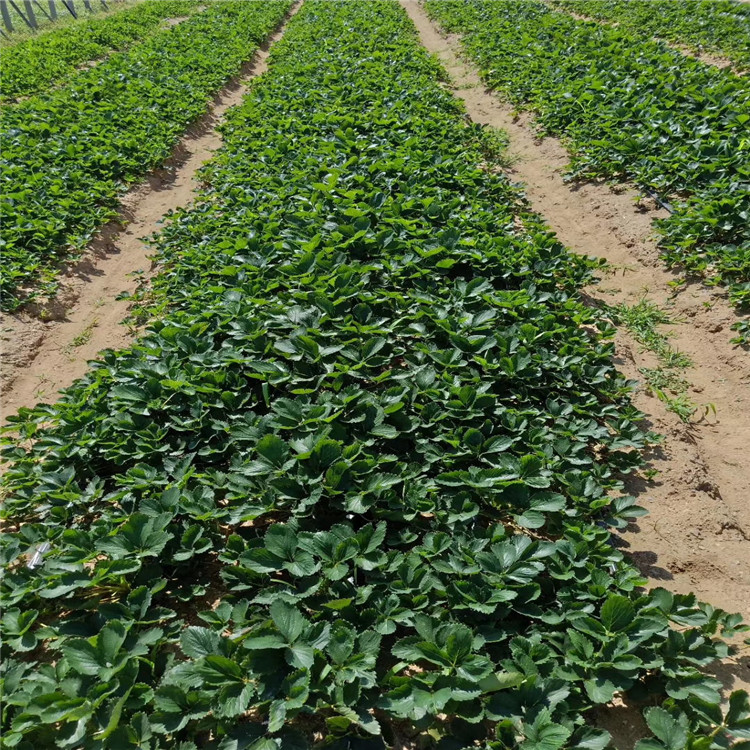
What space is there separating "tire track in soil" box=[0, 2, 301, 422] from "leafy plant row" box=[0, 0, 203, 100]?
6560mm

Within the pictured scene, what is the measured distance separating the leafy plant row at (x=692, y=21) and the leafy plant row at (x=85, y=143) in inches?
471

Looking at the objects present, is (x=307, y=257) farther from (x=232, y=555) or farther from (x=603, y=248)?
(x=603, y=248)

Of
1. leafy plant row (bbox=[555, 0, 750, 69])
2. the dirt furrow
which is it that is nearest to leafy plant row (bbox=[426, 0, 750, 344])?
the dirt furrow

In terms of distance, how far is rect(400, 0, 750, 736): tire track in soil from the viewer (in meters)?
3.21

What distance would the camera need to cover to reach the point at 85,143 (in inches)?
355

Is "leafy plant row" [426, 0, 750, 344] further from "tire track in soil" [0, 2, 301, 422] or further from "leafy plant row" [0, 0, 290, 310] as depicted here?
"leafy plant row" [0, 0, 290, 310]

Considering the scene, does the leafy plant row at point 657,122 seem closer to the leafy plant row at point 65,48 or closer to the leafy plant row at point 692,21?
the leafy plant row at point 692,21

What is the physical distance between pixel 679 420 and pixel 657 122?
5711mm

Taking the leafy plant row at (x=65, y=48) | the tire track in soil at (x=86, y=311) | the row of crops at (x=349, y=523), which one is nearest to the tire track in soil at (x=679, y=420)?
the row of crops at (x=349, y=523)

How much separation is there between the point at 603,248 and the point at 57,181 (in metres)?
7.93

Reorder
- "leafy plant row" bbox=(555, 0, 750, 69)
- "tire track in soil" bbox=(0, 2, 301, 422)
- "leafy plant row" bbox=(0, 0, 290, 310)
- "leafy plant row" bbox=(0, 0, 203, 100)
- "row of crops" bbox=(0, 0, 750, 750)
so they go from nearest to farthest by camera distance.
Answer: "row of crops" bbox=(0, 0, 750, 750) < "tire track in soil" bbox=(0, 2, 301, 422) < "leafy plant row" bbox=(0, 0, 290, 310) < "leafy plant row" bbox=(555, 0, 750, 69) < "leafy plant row" bbox=(0, 0, 203, 100)

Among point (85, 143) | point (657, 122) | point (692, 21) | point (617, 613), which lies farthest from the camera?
point (692, 21)

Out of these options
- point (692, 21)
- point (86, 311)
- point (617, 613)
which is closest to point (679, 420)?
point (617, 613)

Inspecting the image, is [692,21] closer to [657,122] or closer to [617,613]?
[657,122]
